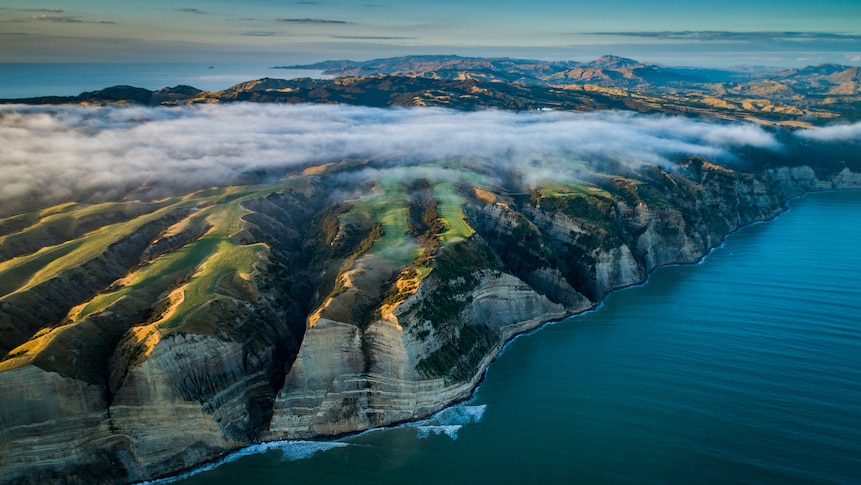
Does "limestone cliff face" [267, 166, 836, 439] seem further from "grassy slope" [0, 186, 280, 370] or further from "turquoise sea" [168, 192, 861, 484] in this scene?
"grassy slope" [0, 186, 280, 370]

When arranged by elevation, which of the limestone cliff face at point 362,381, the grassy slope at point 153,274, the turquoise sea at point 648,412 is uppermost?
the grassy slope at point 153,274

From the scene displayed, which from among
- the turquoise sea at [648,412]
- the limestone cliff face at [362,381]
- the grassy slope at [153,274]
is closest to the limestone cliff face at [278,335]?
the limestone cliff face at [362,381]

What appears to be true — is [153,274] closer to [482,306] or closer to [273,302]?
[273,302]

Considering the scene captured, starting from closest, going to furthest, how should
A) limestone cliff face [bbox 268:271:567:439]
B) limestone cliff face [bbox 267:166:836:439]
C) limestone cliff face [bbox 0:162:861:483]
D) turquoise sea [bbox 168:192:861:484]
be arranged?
turquoise sea [bbox 168:192:861:484], limestone cliff face [bbox 0:162:861:483], limestone cliff face [bbox 268:271:567:439], limestone cliff face [bbox 267:166:836:439]

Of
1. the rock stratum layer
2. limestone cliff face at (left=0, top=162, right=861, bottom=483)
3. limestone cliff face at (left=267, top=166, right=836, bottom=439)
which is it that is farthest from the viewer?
limestone cliff face at (left=267, top=166, right=836, bottom=439)

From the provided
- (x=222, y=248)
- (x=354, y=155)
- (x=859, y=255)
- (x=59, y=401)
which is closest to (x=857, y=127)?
(x=859, y=255)

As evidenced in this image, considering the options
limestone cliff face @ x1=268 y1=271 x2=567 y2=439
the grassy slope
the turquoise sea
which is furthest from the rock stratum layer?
the turquoise sea

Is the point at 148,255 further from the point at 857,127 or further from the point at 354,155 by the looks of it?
the point at 857,127

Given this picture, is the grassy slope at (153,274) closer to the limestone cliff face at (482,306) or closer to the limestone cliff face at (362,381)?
the limestone cliff face at (362,381)
